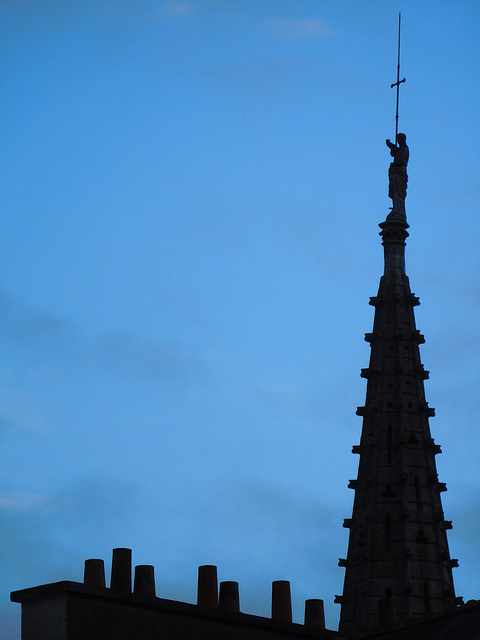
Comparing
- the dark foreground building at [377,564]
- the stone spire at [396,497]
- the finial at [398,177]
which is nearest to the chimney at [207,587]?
the dark foreground building at [377,564]

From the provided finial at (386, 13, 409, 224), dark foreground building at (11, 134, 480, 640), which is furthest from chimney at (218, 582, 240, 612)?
finial at (386, 13, 409, 224)

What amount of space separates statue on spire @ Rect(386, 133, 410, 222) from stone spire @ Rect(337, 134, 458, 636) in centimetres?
367

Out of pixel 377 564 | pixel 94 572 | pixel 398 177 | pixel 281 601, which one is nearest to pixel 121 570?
pixel 94 572

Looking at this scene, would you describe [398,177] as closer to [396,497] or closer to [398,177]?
[398,177]

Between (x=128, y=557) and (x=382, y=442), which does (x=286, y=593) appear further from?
(x=382, y=442)

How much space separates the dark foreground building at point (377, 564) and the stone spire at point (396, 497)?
0.03 meters

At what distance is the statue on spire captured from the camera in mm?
78938

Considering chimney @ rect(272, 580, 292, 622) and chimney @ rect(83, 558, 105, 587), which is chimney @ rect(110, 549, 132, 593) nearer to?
chimney @ rect(83, 558, 105, 587)

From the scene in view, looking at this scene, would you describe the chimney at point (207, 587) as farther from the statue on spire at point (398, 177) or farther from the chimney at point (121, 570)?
the statue on spire at point (398, 177)

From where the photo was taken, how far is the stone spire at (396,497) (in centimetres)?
6981

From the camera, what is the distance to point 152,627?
5641 cm

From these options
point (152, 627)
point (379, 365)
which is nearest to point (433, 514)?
point (379, 365)

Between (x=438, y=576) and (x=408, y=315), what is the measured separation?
1028cm

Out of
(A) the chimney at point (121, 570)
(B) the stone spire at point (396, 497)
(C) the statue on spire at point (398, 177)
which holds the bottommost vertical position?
(A) the chimney at point (121, 570)
